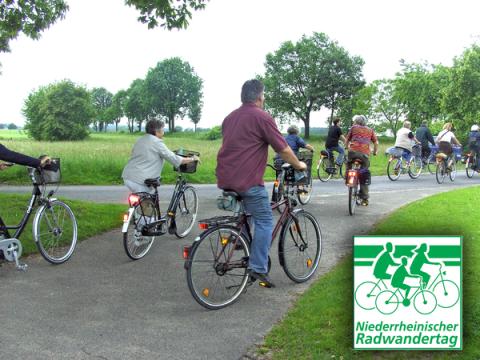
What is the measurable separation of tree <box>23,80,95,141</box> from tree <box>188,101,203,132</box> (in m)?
18.5

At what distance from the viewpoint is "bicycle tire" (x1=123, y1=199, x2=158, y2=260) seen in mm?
6492

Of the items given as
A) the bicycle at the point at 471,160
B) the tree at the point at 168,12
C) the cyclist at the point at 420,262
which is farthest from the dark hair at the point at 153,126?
the bicycle at the point at 471,160

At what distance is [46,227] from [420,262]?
4606 mm

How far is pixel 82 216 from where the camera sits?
358 inches

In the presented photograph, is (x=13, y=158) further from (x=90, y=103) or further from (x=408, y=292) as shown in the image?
(x=90, y=103)

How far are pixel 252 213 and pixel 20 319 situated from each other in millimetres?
2261

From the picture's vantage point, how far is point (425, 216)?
9.26 metres

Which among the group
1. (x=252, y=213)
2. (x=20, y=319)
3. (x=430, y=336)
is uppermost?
(x=252, y=213)

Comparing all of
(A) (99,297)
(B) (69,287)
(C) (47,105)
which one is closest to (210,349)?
(A) (99,297)

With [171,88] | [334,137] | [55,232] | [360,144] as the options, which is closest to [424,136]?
[334,137]

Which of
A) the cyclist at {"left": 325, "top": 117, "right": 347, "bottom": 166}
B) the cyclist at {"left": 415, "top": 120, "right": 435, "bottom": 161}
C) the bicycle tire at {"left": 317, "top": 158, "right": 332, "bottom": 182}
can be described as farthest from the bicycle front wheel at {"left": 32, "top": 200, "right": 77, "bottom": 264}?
the cyclist at {"left": 415, "top": 120, "right": 435, "bottom": 161}

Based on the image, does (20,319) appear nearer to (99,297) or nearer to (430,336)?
(99,297)

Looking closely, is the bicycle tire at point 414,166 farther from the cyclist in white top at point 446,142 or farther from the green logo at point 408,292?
the green logo at point 408,292

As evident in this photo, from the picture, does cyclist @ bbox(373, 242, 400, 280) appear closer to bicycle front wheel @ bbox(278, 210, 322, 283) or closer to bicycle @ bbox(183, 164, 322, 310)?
bicycle @ bbox(183, 164, 322, 310)
